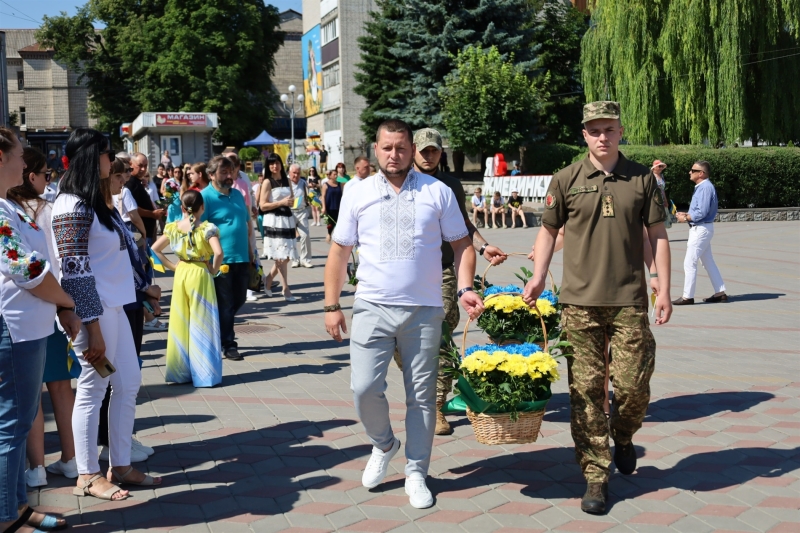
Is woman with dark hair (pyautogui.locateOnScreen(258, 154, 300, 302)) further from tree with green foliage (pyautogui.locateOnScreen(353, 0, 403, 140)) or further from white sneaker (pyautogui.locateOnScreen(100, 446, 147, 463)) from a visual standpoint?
tree with green foliage (pyautogui.locateOnScreen(353, 0, 403, 140))

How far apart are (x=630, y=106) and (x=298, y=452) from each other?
2669cm

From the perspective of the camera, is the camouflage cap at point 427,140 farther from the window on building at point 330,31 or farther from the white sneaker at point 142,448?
the window on building at point 330,31

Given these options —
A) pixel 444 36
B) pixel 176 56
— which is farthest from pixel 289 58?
pixel 444 36

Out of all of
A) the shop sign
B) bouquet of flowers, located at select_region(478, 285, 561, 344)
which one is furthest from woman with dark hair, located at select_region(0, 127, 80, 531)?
the shop sign

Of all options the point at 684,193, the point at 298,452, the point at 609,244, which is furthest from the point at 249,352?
the point at 684,193

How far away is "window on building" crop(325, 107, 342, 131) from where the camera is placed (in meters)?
67.9

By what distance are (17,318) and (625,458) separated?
3.39 m

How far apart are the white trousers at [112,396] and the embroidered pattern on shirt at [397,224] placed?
153 centimetres

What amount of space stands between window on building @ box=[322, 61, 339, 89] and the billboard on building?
132cm

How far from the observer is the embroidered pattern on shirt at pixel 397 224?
473 centimetres

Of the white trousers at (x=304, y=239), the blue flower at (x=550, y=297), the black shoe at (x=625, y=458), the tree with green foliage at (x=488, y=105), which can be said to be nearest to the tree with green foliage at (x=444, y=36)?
the tree with green foliage at (x=488, y=105)

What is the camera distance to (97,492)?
4.86 meters

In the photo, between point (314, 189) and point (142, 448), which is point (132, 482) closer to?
point (142, 448)

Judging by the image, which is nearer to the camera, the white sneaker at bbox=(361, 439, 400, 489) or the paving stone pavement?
the paving stone pavement
